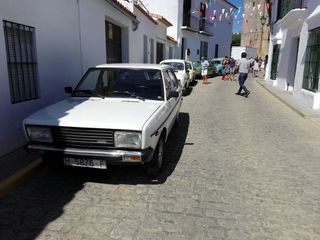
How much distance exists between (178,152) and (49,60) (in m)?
3.50

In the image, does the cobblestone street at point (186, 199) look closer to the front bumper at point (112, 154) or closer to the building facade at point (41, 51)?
the front bumper at point (112, 154)

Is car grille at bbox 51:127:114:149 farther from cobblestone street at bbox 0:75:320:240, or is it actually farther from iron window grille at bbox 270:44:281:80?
iron window grille at bbox 270:44:281:80

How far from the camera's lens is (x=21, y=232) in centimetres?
315

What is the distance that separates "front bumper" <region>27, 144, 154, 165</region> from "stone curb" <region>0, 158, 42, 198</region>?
0.75 metres

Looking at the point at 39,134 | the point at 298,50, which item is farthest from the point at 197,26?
the point at 39,134

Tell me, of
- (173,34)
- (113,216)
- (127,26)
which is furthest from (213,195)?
(173,34)

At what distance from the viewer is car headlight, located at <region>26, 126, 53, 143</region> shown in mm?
3987

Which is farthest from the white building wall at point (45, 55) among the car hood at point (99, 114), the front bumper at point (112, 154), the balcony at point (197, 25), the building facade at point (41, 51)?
the balcony at point (197, 25)

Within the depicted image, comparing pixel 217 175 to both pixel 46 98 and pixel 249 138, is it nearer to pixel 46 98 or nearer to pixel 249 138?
pixel 249 138

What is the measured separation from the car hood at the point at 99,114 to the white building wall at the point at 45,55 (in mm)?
1194

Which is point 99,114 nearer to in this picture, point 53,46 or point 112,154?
point 112,154

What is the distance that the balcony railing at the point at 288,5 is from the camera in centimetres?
1293

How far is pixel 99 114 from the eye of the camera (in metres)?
4.15

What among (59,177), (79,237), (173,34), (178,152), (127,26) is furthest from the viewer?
(173,34)
